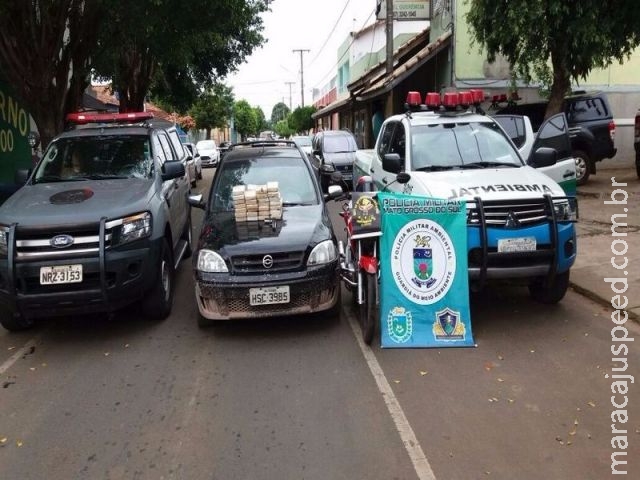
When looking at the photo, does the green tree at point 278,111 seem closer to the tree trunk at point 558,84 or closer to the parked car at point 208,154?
the parked car at point 208,154

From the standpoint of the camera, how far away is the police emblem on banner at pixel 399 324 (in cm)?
524

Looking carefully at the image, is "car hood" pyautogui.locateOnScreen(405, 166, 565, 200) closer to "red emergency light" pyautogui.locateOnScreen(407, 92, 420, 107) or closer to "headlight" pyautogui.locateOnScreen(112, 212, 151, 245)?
"red emergency light" pyautogui.locateOnScreen(407, 92, 420, 107)

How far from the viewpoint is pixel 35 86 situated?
11258 mm

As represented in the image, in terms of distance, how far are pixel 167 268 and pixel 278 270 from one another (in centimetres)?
149

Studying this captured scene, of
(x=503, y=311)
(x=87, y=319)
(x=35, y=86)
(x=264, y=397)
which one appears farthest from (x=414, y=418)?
(x=35, y=86)

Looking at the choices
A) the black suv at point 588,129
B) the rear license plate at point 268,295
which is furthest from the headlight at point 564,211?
the black suv at point 588,129

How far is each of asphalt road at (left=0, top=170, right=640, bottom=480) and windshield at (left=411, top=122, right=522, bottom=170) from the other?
5.69 ft

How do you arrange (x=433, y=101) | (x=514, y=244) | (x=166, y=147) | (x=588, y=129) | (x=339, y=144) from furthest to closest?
(x=339, y=144) → (x=588, y=129) → (x=166, y=147) → (x=433, y=101) → (x=514, y=244)

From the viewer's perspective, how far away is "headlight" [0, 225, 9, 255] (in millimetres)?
5254

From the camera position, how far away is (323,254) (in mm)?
5551

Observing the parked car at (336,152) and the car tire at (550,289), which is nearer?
the car tire at (550,289)

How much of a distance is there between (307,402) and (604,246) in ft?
19.4

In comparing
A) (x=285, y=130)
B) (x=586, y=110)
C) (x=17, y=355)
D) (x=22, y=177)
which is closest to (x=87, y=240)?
(x=17, y=355)

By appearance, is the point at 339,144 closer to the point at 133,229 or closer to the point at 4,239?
the point at 133,229
